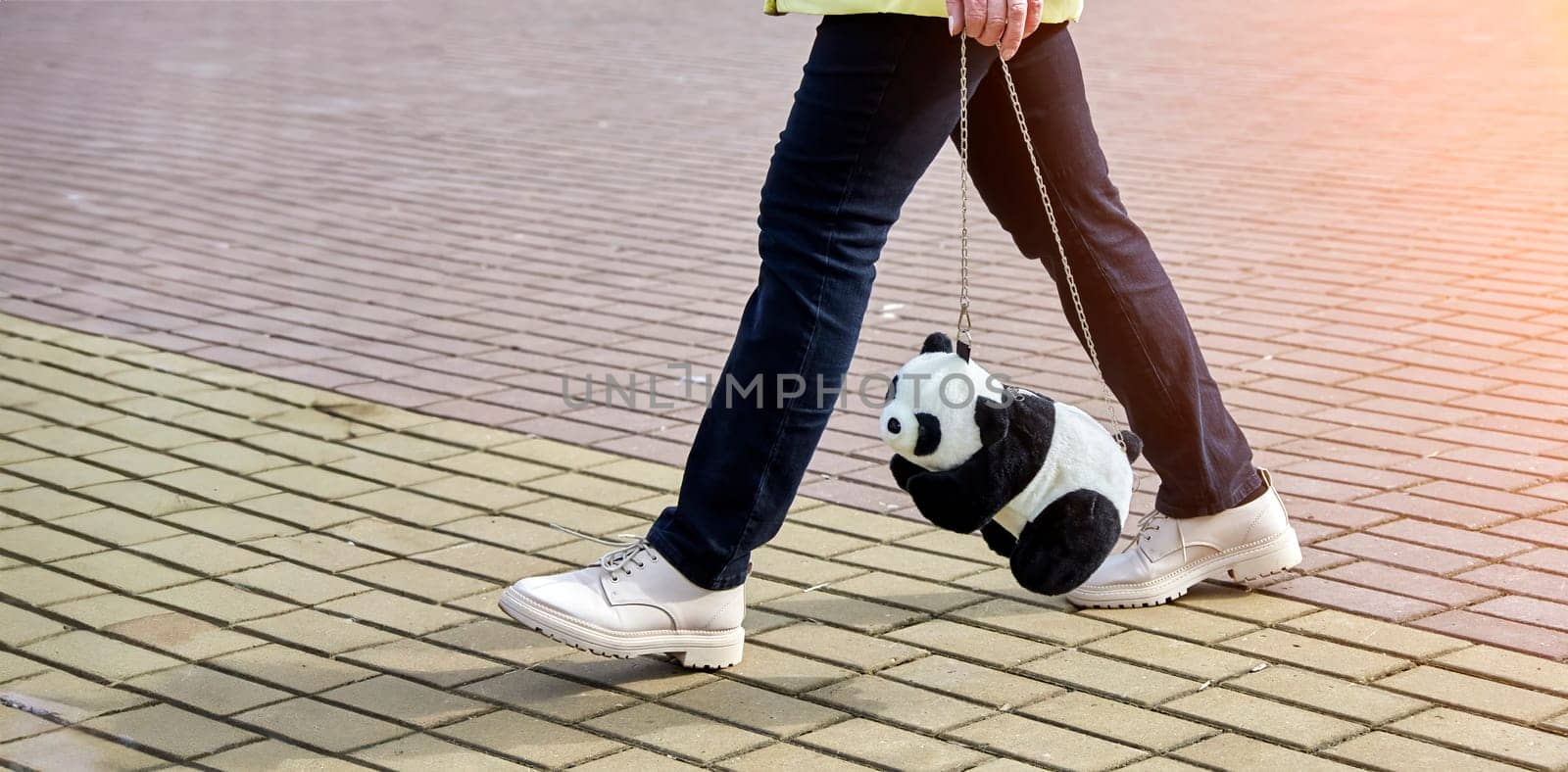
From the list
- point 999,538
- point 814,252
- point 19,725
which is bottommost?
point 19,725

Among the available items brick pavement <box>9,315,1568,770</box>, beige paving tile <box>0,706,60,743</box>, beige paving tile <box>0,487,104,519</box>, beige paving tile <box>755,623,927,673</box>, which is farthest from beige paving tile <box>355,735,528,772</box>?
beige paving tile <box>0,487,104,519</box>

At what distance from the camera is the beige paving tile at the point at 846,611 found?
3.10 m

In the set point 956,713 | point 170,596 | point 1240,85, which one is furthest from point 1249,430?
point 1240,85

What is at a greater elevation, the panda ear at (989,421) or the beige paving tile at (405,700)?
the panda ear at (989,421)

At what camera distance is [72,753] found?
2561 millimetres

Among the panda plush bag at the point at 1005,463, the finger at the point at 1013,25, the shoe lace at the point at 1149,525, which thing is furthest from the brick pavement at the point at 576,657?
the finger at the point at 1013,25

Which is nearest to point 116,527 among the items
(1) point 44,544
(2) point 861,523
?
(1) point 44,544

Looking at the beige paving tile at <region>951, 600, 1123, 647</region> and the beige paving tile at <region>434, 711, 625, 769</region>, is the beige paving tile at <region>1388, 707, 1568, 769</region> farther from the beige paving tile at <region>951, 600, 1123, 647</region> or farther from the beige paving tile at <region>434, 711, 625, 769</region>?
the beige paving tile at <region>434, 711, 625, 769</region>

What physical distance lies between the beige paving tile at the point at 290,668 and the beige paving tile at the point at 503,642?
0.60 ft

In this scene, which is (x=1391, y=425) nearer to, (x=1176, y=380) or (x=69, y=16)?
(x=1176, y=380)

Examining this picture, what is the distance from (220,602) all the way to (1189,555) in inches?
67.4

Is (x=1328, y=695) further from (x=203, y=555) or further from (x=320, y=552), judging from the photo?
(x=203, y=555)

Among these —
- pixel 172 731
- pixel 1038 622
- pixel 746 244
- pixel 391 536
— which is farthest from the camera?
pixel 746 244

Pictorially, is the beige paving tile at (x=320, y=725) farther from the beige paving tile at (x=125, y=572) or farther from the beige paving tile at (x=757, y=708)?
the beige paving tile at (x=125, y=572)
